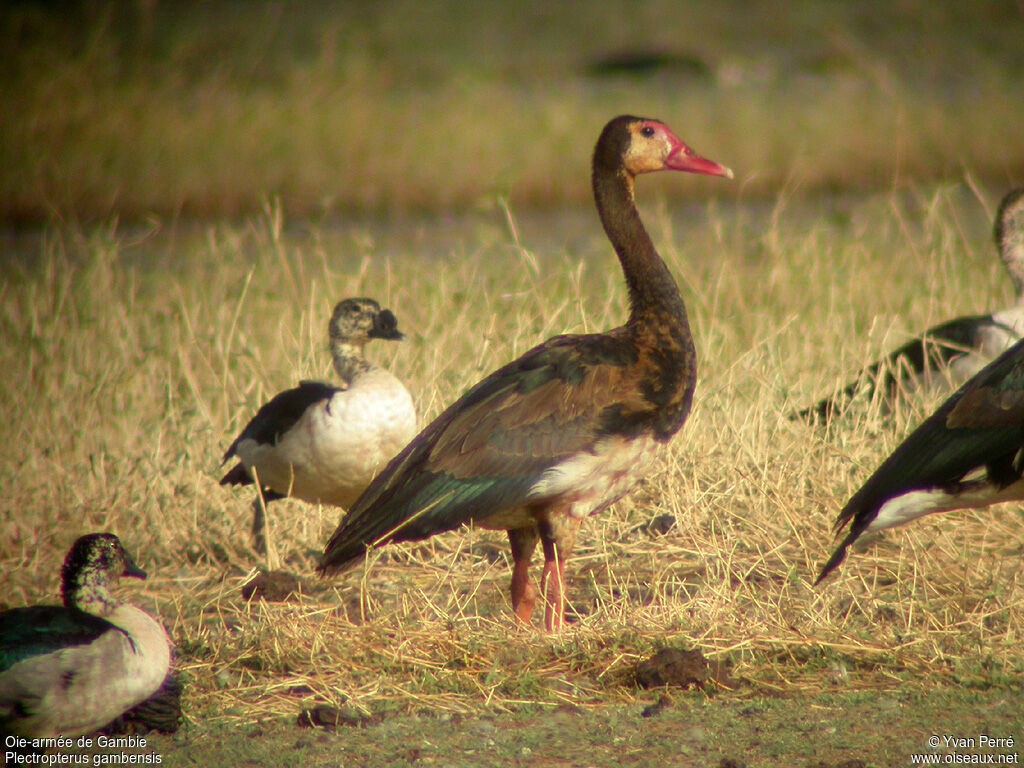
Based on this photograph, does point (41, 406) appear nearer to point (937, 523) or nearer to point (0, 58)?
point (937, 523)

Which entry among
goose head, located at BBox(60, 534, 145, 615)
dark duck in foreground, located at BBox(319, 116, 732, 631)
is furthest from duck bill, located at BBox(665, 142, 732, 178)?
goose head, located at BBox(60, 534, 145, 615)

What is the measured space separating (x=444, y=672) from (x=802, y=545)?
1.50 metres

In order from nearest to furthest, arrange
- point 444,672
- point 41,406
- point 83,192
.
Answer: point 444,672, point 41,406, point 83,192

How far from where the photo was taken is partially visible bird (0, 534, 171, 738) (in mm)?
3166

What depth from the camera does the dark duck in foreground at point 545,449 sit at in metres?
4.10

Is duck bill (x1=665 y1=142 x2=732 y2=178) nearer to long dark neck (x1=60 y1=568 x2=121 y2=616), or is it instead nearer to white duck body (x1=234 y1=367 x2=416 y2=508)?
white duck body (x1=234 y1=367 x2=416 y2=508)

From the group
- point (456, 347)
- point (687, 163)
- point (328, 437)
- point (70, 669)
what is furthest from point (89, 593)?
point (456, 347)

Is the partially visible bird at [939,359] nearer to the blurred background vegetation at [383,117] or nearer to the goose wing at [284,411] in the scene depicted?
the goose wing at [284,411]

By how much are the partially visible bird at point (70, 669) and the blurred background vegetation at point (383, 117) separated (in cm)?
798

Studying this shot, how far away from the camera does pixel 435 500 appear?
411 cm

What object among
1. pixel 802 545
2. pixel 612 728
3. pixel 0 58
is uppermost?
pixel 0 58

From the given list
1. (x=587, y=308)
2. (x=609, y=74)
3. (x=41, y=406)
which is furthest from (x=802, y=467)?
(x=609, y=74)

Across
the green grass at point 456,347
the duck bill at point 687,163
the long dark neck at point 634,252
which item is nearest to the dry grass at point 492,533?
the green grass at point 456,347

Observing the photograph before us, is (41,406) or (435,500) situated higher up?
(41,406)
